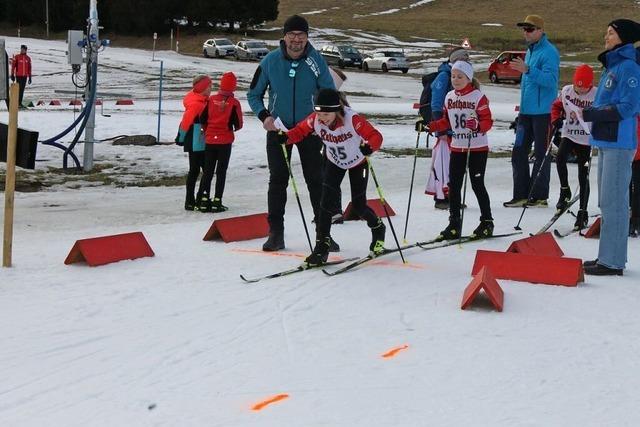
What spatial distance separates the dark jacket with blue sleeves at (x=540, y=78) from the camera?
10359 millimetres

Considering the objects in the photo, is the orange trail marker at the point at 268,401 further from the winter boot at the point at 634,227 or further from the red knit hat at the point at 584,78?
the red knit hat at the point at 584,78

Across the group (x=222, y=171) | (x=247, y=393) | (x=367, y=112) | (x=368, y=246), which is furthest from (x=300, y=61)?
(x=367, y=112)

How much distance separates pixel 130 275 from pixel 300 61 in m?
2.31

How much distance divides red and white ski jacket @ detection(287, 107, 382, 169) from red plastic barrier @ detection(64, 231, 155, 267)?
5.25 feet

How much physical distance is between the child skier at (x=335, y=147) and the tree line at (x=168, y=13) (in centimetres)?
5967

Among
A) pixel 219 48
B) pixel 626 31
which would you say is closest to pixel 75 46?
pixel 626 31

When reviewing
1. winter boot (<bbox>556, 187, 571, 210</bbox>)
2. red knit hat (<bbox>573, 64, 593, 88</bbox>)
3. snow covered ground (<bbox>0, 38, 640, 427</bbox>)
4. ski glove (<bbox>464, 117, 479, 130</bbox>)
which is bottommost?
snow covered ground (<bbox>0, 38, 640, 427</bbox>)

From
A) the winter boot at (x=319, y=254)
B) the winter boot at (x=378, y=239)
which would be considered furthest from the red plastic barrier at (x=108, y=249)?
the winter boot at (x=378, y=239)

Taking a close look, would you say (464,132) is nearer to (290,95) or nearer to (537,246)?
(537,246)

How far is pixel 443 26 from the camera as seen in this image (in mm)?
73875

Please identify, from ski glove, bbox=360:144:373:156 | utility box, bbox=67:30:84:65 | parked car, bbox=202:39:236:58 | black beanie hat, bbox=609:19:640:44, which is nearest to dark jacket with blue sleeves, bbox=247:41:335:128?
ski glove, bbox=360:144:373:156

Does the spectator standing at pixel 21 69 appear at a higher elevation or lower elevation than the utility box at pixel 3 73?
lower

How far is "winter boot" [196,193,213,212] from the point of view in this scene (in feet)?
35.4

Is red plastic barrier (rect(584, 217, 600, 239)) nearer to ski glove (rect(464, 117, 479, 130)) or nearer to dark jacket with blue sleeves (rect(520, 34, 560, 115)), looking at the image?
ski glove (rect(464, 117, 479, 130))
